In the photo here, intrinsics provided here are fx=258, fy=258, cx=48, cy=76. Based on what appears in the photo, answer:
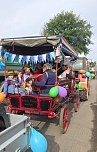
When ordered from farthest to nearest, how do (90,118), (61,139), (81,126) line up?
1. (90,118)
2. (81,126)
3. (61,139)

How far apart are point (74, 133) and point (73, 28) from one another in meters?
34.5

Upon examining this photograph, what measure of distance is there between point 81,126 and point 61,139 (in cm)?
144

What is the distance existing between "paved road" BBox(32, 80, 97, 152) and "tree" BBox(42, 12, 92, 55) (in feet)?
102

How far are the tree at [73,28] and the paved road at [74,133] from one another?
3094cm

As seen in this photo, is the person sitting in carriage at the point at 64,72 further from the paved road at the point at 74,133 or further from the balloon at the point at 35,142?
the balloon at the point at 35,142

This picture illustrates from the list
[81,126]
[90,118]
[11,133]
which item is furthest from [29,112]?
[11,133]

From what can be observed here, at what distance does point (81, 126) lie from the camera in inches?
302

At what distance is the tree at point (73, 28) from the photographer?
3947 centimetres

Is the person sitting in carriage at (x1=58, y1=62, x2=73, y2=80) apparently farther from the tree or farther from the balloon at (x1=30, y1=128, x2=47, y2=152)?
the tree

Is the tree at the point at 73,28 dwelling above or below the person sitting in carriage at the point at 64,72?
above

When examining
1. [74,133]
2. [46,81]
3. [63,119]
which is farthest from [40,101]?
[74,133]

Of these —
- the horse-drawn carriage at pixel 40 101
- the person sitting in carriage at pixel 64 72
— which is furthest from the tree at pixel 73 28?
the horse-drawn carriage at pixel 40 101

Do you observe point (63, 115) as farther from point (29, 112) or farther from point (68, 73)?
point (68, 73)

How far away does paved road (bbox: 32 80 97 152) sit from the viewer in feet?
19.2
